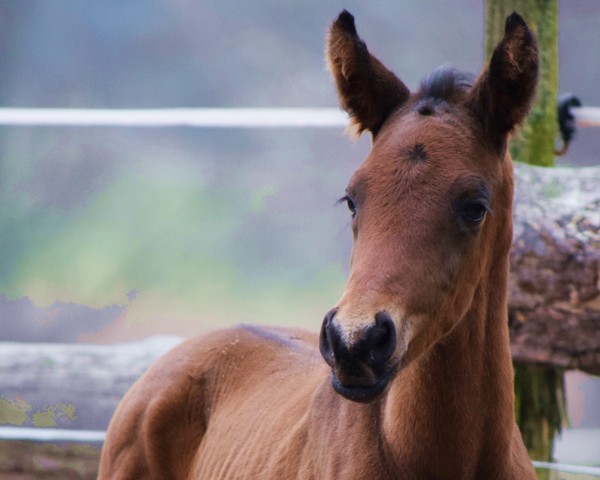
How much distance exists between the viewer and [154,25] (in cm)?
845

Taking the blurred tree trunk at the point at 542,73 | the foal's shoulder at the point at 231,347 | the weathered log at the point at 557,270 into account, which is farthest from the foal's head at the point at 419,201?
the blurred tree trunk at the point at 542,73

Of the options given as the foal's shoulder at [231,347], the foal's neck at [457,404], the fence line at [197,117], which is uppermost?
the fence line at [197,117]

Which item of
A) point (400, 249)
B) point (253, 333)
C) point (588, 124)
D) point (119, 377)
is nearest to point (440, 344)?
point (400, 249)

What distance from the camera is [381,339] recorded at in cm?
213

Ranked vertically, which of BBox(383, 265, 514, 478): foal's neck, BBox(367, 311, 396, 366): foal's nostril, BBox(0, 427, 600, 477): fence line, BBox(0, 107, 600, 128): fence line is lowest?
BBox(0, 427, 600, 477): fence line

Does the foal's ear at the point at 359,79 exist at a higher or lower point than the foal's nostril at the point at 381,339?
higher

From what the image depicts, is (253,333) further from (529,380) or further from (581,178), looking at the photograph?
(581,178)

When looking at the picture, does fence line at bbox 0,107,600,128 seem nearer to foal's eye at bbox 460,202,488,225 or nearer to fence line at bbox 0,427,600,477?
fence line at bbox 0,427,600,477

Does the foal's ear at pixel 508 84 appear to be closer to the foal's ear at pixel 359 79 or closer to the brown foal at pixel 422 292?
the brown foal at pixel 422 292

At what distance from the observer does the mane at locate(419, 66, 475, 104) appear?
106 inches

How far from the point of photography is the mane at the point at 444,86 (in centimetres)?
268

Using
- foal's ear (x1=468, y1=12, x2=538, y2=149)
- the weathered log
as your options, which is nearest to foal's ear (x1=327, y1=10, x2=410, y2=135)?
foal's ear (x1=468, y1=12, x2=538, y2=149)

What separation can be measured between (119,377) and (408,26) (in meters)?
4.58

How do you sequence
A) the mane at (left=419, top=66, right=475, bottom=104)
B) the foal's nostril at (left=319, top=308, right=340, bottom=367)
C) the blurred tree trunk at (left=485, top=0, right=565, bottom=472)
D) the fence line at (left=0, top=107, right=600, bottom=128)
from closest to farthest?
the foal's nostril at (left=319, top=308, right=340, bottom=367), the mane at (left=419, top=66, right=475, bottom=104), the blurred tree trunk at (left=485, top=0, right=565, bottom=472), the fence line at (left=0, top=107, right=600, bottom=128)
